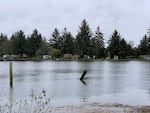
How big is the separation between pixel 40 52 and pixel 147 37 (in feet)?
120

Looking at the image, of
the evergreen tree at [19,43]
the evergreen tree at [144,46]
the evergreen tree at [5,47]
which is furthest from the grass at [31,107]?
the evergreen tree at [5,47]

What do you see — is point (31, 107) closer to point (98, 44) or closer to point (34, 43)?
point (98, 44)

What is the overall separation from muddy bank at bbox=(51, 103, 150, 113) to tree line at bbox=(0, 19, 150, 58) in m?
97.0

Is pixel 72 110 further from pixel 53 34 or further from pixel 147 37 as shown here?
pixel 53 34

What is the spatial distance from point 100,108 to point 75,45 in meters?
108

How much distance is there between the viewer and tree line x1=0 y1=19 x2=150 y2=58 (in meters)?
119

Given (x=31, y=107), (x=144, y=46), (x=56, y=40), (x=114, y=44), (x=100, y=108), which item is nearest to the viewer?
(x=31, y=107)

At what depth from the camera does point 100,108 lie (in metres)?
19.7

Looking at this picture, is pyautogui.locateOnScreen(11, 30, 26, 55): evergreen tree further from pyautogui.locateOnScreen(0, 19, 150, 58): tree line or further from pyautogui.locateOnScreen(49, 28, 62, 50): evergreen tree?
pyautogui.locateOnScreen(49, 28, 62, 50): evergreen tree

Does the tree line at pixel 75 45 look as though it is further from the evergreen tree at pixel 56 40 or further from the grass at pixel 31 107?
the grass at pixel 31 107

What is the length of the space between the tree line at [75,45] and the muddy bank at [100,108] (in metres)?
97.0

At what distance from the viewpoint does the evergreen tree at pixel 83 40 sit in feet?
401

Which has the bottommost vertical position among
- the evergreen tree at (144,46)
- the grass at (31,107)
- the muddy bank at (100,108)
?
the muddy bank at (100,108)

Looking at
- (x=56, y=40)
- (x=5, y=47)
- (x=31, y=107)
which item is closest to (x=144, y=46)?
(x=56, y=40)
